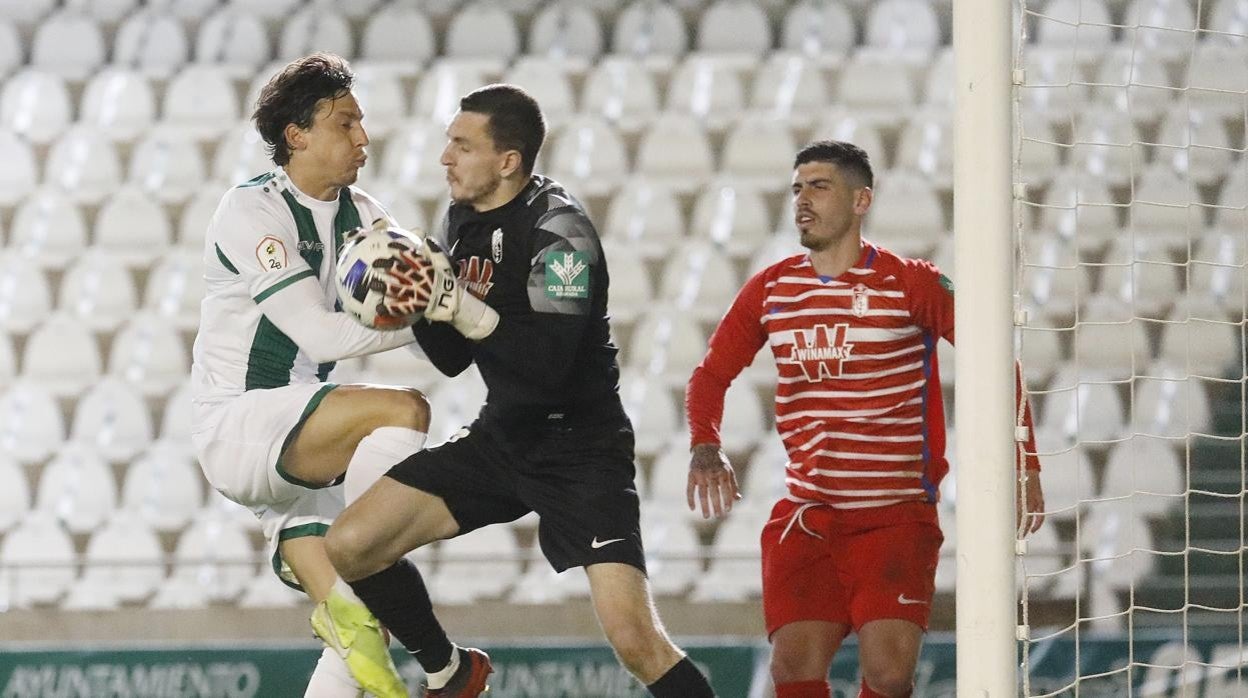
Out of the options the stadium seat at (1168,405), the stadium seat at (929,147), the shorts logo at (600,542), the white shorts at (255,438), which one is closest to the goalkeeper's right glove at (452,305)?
the white shorts at (255,438)

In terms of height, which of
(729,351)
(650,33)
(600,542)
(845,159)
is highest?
(650,33)

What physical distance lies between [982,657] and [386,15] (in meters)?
6.60

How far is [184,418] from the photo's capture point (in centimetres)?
755

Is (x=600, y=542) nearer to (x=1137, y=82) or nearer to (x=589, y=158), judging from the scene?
(x=589, y=158)

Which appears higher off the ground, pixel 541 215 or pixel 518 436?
pixel 541 215

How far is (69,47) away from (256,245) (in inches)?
234

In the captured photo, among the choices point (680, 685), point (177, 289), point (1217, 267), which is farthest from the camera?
point (177, 289)

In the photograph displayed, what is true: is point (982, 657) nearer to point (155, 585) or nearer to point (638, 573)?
point (638, 573)

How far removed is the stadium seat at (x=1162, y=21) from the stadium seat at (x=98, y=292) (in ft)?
17.8

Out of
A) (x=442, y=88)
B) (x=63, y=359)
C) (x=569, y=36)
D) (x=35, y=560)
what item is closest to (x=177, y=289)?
(x=63, y=359)

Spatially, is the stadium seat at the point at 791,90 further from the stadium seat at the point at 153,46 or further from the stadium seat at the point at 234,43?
the stadium seat at the point at 153,46

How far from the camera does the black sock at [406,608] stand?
142 inches

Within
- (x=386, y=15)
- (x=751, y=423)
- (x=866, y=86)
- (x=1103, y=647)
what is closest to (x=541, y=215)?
(x=1103, y=647)

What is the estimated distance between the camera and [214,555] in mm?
7105
